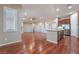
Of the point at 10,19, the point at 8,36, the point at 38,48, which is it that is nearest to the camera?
the point at 38,48

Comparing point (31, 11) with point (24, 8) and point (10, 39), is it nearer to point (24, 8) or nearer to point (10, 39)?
point (24, 8)

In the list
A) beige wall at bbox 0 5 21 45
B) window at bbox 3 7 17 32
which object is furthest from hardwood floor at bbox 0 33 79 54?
window at bbox 3 7 17 32

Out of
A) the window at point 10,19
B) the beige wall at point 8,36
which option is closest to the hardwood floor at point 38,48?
the beige wall at point 8,36

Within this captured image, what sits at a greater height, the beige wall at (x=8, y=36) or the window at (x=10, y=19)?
the window at (x=10, y=19)

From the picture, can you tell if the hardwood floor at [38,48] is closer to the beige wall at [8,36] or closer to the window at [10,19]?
the beige wall at [8,36]

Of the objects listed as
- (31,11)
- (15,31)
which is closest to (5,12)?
(15,31)

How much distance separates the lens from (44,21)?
525cm

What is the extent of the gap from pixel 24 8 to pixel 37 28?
1.20 metres

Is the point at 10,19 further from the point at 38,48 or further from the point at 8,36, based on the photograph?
the point at 38,48

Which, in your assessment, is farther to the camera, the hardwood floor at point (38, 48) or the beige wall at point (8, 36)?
the beige wall at point (8, 36)

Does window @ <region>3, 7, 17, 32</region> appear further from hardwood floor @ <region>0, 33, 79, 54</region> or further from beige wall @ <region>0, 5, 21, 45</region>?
hardwood floor @ <region>0, 33, 79, 54</region>

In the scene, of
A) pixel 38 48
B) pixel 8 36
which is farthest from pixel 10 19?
pixel 38 48

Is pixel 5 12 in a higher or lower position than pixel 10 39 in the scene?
higher

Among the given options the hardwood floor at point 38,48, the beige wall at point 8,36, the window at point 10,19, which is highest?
the window at point 10,19
